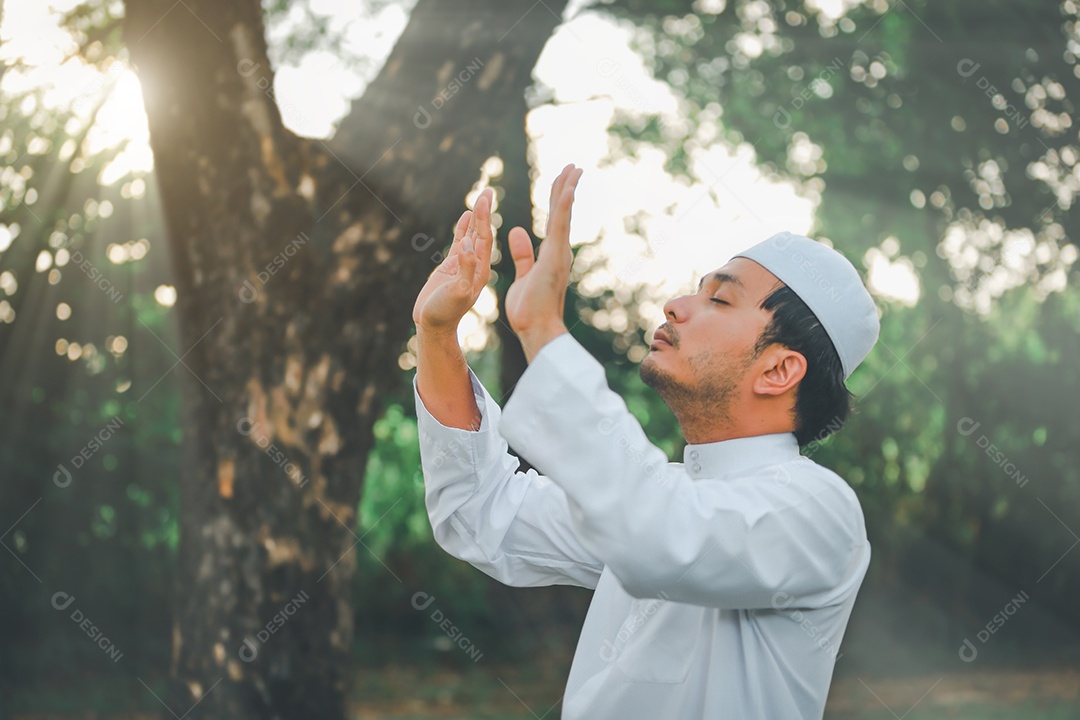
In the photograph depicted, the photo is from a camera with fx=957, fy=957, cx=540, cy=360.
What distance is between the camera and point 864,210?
9.03 m

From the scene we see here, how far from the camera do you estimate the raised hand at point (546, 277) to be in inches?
60.3

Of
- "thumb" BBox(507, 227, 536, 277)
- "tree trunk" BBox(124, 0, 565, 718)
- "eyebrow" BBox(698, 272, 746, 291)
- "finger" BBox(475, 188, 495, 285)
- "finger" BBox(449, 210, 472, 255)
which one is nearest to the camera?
"thumb" BBox(507, 227, 536, 277)

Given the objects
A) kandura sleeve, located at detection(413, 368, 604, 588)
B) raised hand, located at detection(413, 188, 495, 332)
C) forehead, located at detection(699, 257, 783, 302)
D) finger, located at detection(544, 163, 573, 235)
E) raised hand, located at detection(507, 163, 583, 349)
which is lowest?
kandura sleeve, located at detection(413, 368, 604, 588)

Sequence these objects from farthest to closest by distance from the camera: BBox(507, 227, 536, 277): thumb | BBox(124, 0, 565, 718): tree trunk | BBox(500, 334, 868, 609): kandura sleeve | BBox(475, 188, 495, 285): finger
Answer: BBox(124, 0, 565, 718): tree trunk < BBox(475, 188, 495, 285): finger < BBox(507, 227, 536, 277): thumb < BBox(500, 334, 868, 609): kandura sleeve

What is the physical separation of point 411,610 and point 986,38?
726 cm

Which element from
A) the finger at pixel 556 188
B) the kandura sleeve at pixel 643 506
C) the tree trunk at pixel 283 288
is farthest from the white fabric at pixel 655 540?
the tree trunk at pixel 283 288

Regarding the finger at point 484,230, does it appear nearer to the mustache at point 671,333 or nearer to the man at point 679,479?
the man at point 679,479

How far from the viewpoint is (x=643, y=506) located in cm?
148

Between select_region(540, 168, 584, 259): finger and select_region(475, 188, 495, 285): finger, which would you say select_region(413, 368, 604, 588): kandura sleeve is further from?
select_region(540, 168, 584, 259): finger

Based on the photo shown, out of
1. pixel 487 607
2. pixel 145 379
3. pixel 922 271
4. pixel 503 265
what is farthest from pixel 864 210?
pixel 145 379

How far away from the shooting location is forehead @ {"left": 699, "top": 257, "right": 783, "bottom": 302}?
6.61ft

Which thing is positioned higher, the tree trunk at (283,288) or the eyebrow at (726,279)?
the eyebrow at (726,279)

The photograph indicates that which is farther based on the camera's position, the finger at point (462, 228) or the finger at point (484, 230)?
the finger at point (462, 228)

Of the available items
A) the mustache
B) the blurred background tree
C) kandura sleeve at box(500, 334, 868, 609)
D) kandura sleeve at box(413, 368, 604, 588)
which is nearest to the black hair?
the mustache
